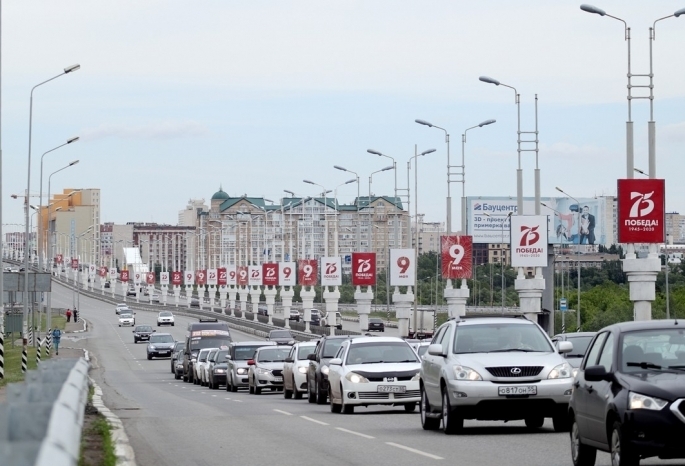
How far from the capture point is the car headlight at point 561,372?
18.4 m

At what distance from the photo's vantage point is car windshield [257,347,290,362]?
39344 mm

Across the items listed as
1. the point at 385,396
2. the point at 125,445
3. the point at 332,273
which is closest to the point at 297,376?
the point at 385,396

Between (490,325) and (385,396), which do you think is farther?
(385,396)

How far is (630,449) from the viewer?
11.8 m

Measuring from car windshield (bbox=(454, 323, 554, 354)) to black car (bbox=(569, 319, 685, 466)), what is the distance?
5.09 metres

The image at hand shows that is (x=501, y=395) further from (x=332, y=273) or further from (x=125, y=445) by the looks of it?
(x=332, y=273)

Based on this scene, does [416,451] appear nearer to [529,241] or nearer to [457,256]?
[529,241]

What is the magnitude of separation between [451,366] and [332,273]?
157 feet

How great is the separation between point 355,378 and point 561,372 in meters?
7.17

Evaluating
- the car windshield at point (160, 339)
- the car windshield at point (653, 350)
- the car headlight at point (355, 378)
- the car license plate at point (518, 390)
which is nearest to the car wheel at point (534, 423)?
the car license plate at point (518, 390)

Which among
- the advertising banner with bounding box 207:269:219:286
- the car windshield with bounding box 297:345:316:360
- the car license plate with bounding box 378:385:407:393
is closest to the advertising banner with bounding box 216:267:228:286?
the advertising banner with bounding box 207:269:219:286

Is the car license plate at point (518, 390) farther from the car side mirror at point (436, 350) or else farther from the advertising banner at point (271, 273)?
the advertising banner at point (271, 273)

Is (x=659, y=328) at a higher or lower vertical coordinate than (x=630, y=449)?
higher

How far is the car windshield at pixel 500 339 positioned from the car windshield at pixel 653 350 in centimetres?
598
